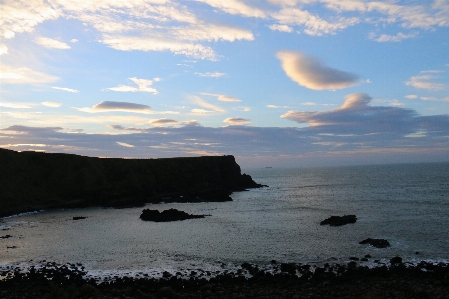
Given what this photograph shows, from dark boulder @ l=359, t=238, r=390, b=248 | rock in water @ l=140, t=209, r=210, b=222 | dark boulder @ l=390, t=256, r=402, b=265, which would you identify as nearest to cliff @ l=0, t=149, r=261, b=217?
rock in water @ l=140, t=209, r=210, b=222

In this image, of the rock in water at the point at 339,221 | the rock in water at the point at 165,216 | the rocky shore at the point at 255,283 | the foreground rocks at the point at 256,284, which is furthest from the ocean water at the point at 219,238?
the foreground rocks at the point at 256,284

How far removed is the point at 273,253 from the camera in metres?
42.0

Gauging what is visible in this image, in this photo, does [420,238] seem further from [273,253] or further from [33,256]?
[33,256]

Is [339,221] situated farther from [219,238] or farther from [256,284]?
[256,284]

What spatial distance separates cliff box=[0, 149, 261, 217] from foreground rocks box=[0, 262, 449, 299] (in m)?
55.8

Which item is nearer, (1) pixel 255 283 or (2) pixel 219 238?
(1) pixel 255 283

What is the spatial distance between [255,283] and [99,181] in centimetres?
8733

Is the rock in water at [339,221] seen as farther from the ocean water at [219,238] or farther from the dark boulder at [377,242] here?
the dark boulder at [377,242]

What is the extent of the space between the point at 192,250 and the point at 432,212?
50187 mm

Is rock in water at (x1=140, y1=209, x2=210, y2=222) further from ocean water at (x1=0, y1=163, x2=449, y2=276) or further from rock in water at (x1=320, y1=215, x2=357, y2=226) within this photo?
rock in water at (x1=320, y1=215, x2=357, y2=226)

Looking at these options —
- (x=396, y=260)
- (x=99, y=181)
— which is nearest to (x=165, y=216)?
(x=396, y=260)

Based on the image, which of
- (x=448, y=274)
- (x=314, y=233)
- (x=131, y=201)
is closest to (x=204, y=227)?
(x=314, y=233)

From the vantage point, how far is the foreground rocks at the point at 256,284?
28094 millimetres

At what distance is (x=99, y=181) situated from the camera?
354 ft
